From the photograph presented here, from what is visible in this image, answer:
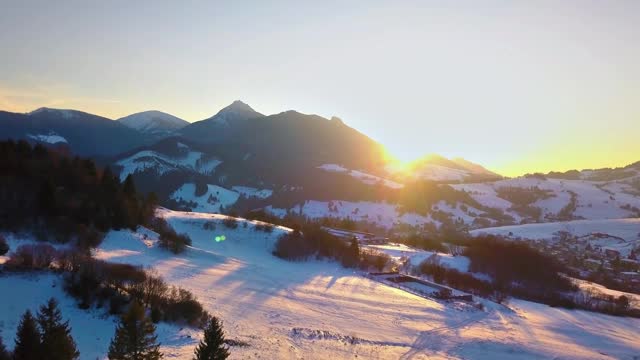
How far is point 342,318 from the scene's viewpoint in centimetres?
4853

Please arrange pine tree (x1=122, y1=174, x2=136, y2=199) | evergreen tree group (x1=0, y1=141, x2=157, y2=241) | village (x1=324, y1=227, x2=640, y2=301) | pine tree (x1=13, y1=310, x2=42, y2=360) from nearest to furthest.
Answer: pine tree (x1=13, y1=310, x2=42, y2=360) < evergreen tree group (x1=0, y1=141, x2=157, y2=241) < village (x1=324, y1=227, x2=640, y2=301) < pine tree (x1=122, y1=174, x2=136, y2=199)

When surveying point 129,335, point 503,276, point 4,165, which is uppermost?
point 4,165

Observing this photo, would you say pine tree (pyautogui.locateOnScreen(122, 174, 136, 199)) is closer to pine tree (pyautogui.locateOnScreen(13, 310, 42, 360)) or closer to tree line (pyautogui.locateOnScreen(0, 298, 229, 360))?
tree line (pyautogui.locateOnScreen(0, 298, 229, 360))

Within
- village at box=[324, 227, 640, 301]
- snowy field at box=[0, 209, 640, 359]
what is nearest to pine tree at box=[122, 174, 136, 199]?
snowy field at box=[0, 209, 640, 359]

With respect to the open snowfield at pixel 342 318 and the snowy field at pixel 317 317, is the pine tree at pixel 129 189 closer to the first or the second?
the snowy field at pixel 317 317

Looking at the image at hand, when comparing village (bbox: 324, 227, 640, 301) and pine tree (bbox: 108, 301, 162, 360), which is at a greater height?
pine tree (bbox: 108, 301, 162, 360)


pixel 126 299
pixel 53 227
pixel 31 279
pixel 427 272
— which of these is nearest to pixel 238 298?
pixel 126 299

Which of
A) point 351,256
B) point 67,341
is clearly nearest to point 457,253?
point 351,256

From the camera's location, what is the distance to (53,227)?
198 feet

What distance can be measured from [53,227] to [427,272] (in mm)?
65492

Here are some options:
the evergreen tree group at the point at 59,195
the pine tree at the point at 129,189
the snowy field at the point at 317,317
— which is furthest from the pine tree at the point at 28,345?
the pine tree at the point at 129,189

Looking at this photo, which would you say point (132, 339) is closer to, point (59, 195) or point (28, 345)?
point (28, 345)

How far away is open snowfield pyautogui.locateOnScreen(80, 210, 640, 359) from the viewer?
129ft

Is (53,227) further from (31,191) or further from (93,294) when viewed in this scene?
(93,294)
